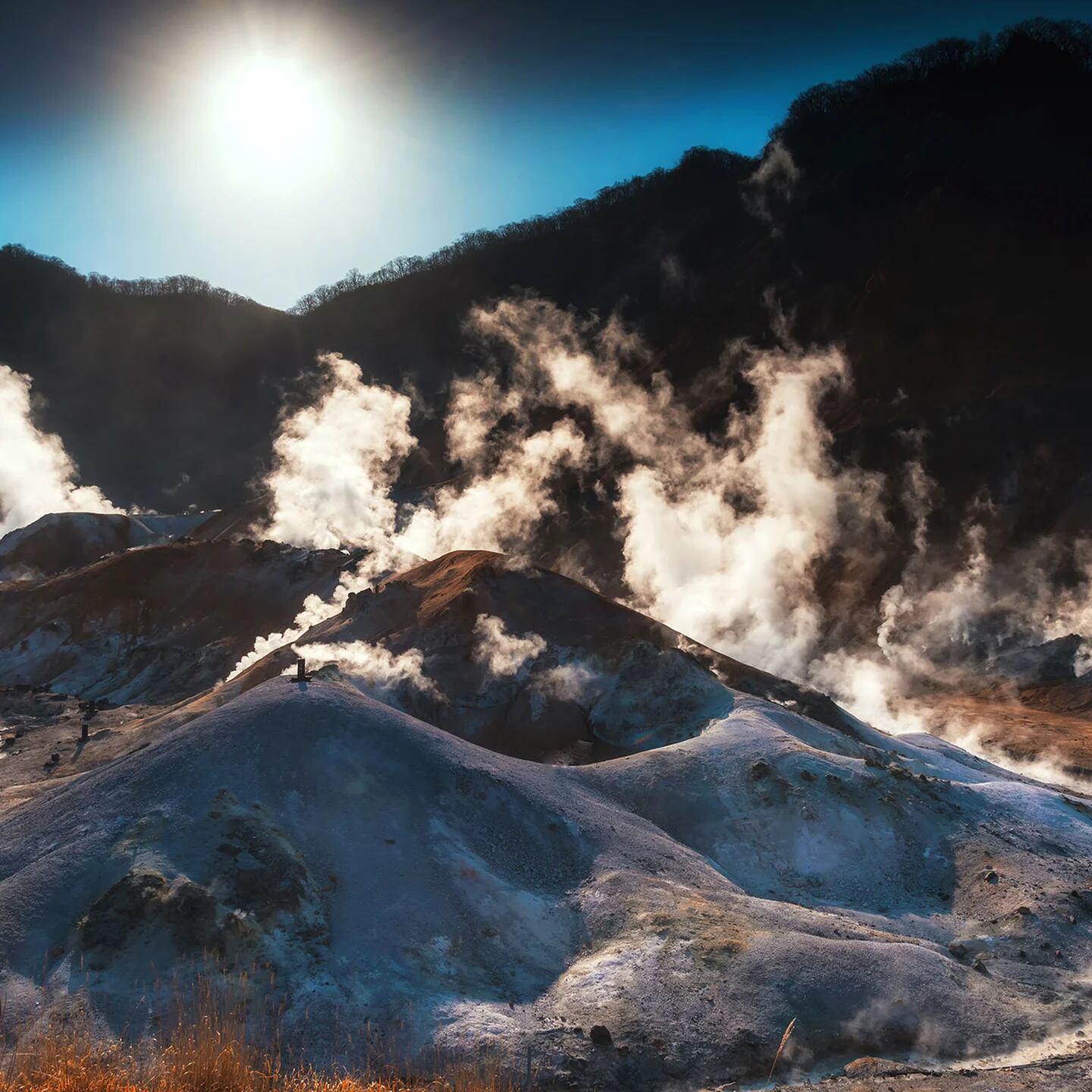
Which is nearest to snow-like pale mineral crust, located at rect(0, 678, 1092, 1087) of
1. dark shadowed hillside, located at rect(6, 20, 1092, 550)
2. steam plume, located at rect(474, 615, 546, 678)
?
steam plume, located at rect(474, 615, 546, 678)

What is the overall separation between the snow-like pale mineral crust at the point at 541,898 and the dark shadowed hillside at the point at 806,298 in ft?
127

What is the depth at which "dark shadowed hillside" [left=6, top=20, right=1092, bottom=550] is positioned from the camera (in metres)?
59.1

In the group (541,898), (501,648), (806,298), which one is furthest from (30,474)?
(541,898)

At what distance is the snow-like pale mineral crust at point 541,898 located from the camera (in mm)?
11914

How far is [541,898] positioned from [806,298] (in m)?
67.1

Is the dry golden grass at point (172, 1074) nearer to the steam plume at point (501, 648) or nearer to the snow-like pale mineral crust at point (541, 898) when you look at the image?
the snow-like pale mineral crust at point (541, 898)

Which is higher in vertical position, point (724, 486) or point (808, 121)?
point (808, 121)

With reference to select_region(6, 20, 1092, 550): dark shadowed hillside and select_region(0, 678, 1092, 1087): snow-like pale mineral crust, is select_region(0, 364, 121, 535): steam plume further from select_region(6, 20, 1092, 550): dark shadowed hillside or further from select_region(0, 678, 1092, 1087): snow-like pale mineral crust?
select_region(0, 678, 1092, 1087): snow-like pale mineral crust

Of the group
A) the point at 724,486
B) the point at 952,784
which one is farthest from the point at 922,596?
the point at 952,784

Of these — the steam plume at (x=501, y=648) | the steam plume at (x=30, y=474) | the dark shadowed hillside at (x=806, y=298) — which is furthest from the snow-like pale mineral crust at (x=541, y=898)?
the steam plume at (x=30, y=474)

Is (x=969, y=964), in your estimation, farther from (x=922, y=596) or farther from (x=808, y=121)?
(x=808, y=121)

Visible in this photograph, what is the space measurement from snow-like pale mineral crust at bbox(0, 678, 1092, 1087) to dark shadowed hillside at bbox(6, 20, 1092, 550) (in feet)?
127

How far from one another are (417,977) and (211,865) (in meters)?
3.60

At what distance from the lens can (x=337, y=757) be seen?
1659 centimetres
